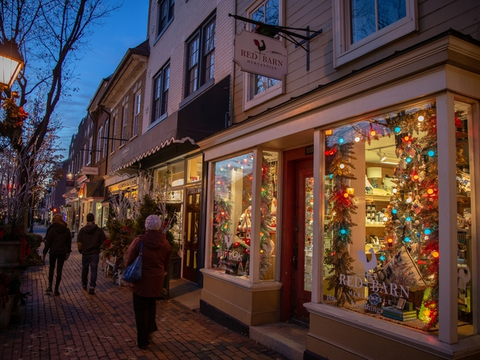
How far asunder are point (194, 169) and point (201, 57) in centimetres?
291

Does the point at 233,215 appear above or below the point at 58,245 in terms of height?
above

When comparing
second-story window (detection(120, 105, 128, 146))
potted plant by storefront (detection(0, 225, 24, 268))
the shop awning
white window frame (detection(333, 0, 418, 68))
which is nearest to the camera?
A: white window frame (detection(333, 0, 418, 68))

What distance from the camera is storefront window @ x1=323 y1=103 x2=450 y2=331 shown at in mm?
3602

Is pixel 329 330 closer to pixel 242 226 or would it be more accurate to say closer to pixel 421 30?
pixel 242 226

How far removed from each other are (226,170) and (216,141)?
0.58 meters

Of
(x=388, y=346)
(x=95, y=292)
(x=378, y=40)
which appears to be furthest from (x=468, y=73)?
(x=95, y=292)

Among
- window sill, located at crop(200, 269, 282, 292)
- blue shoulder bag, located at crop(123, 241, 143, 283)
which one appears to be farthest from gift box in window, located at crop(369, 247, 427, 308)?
blue shoulder bag, located at crop(123, 241, 143, 283)

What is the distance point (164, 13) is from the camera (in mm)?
13242

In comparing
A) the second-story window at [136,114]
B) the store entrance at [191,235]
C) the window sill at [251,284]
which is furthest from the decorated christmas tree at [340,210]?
the second-story window at [136,114]

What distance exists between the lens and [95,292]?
Result: 8562 millimetres

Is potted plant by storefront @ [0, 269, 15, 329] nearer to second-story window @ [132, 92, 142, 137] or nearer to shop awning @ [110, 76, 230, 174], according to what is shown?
shop awning @ [110, 76, 230, 174]

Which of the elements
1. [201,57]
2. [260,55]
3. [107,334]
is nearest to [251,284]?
[107,334]

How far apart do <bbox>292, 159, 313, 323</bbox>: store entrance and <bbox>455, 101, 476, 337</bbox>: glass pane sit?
2387 millimetres

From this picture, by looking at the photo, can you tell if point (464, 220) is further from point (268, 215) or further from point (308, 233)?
point (268, 215)
